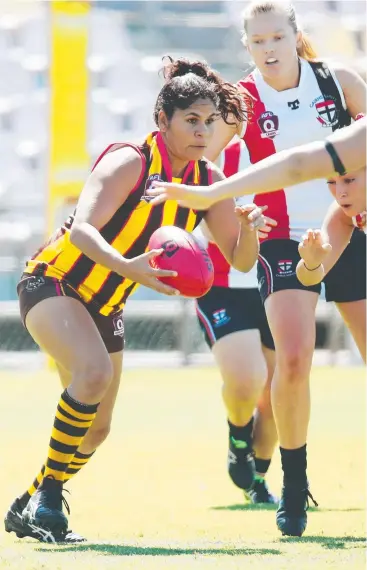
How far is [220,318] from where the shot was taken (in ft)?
24.4

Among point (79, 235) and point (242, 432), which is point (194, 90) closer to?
point (79, 235)

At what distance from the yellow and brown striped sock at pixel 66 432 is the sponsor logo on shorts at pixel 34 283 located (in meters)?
0.48

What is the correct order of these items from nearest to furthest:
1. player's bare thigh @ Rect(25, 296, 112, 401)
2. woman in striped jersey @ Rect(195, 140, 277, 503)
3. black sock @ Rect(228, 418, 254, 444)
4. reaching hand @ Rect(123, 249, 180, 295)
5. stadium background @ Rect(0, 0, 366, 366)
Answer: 1. reaching hand @ Rect(123, 249, 180, 295)
2. player's bare thigh @ Rect(25, 296, 112, 401)
3. woman in striped jersey @ Rect(195, 140, 277, 503)
4. black sock @ Rect(228, 418, 254, 444)
5. stadium background @ Rect(0, 0, 366, 366)

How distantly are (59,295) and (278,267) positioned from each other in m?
1.08

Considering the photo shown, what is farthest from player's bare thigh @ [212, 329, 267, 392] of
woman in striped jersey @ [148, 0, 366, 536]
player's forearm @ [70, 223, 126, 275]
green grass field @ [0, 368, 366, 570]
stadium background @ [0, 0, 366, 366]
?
stadium background @ [0, 0, 366, 366]

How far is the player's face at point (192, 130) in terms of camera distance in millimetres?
5422

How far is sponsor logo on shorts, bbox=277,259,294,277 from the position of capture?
19.1 feet

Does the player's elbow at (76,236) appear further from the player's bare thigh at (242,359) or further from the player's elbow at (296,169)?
the player's bare thigh at (242,359)

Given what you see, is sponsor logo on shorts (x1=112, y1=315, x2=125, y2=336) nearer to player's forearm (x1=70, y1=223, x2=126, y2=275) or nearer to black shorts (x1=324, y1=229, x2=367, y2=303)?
player's forearm (x1=70, y1=223, x2=126, y2=275)

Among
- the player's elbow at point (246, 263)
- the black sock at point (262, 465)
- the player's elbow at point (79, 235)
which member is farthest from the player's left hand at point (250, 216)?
the black sock at point (262, 465)

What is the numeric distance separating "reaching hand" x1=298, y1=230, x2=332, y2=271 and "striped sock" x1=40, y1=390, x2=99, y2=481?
1091mm

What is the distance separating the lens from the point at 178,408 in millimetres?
12469

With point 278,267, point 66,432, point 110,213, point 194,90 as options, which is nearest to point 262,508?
point 278,267

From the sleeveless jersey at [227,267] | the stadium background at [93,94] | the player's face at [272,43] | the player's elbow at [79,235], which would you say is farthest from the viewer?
the stadium background at [93,94]
